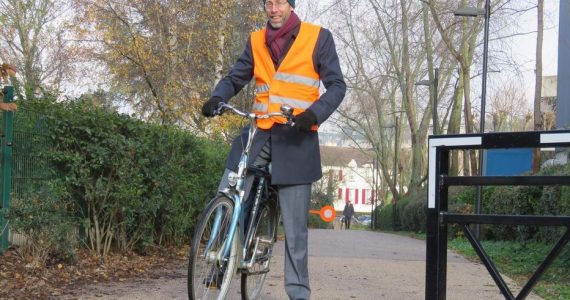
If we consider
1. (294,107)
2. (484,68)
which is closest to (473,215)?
(294,107)

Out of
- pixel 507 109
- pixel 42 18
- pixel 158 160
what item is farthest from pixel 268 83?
pixel 507 109

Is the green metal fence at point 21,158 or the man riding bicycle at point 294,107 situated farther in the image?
the green metal fence at point 21,158

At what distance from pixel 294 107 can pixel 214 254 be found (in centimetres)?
100

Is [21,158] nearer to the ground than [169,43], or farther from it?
nearer to the ground

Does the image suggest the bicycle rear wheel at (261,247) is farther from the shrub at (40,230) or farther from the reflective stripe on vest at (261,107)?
the shrub at (40,230)

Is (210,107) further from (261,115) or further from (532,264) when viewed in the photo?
(532,264)

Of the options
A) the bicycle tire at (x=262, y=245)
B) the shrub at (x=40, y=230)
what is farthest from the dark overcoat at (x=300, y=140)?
the shrub at (x=40, y=230)

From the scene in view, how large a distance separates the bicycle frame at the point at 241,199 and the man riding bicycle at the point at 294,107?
0.10 m

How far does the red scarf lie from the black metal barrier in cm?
106

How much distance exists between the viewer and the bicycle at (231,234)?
12.1 ft

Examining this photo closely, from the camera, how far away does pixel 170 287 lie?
19.4 feet

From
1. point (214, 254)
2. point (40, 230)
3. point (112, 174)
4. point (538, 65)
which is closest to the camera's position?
point (214, 254)

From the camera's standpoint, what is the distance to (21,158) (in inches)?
255

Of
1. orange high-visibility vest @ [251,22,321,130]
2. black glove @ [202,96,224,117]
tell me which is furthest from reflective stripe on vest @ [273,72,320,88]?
black glove @ [202,96,224,117]
